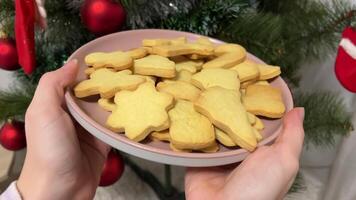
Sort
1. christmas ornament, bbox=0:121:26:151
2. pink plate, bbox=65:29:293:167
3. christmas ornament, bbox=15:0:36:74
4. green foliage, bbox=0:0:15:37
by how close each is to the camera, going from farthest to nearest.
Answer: christmas ornament, bbox=0:121:26:151
green foliage, bbox=0:0:15:37
christmas ornament, bbox=15:0:36:74
pink plate, bbox=65:29:293:167

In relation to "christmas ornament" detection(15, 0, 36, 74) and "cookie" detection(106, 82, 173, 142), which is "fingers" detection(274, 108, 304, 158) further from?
"christmas ornament" detection(15, 0, 36, 74)

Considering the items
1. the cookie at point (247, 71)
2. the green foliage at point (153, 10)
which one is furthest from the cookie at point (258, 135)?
the green foliage at point (153, 10)

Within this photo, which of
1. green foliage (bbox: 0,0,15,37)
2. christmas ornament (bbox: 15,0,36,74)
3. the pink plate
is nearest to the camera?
the pink plate

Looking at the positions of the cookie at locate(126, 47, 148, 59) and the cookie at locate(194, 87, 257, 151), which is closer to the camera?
the cookie at locate(194, 87, 257, 151)

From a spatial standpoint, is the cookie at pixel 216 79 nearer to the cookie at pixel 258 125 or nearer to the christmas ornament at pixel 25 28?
the cookie at pixel 258 125

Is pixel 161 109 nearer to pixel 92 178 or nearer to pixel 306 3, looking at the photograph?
pixel 92 178

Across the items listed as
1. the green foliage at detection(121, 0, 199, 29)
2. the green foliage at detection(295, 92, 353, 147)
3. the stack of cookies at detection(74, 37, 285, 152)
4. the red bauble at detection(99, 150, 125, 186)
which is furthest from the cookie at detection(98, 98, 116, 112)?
the green foliage at detection(295, 92, 353, 147)
